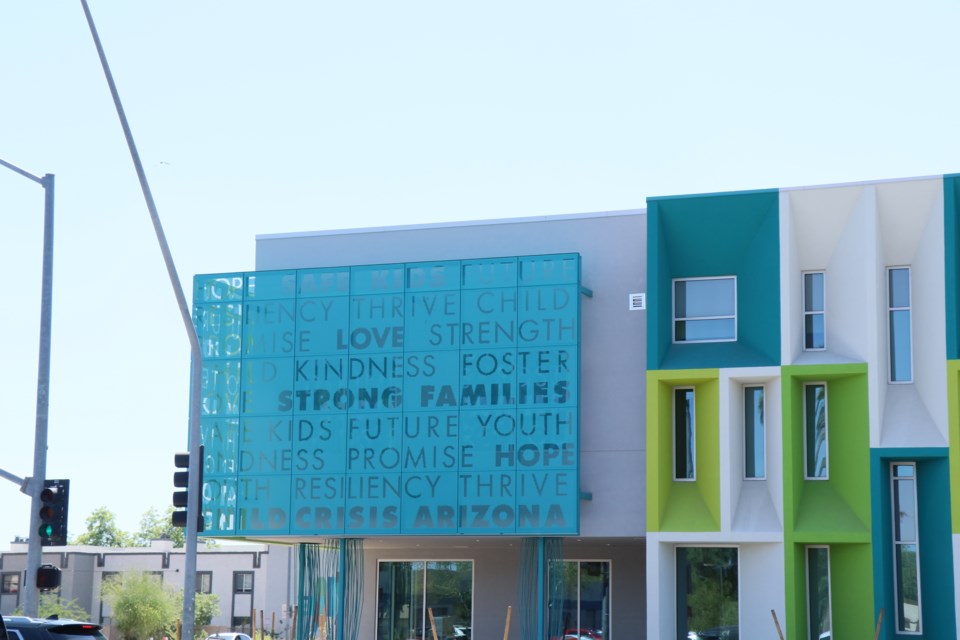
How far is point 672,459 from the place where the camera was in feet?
106

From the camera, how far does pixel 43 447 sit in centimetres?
2302

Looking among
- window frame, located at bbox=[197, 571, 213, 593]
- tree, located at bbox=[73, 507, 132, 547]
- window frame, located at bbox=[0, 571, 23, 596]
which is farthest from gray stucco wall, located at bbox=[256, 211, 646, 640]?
tree, located at bbox=[73, 507, 132, 547]

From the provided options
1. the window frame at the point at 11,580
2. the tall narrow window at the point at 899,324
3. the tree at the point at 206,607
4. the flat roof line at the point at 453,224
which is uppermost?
the flat roof line at the point at 453,224

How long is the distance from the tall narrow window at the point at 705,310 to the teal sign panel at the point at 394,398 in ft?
8.48

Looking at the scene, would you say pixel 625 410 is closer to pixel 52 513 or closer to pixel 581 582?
pixel 581 582

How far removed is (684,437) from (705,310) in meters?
3.10

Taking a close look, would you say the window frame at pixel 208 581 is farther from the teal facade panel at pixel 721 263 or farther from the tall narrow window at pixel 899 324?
the tall narrow window at pixel 899 324

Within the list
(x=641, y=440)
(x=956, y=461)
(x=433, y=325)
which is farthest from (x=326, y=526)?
(x=956, y=461)

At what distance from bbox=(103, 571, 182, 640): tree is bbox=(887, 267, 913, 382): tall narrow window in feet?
152

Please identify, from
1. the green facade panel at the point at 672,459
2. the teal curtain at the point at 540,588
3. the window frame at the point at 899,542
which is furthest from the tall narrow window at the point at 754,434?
the teal curtain at the point at 540,588

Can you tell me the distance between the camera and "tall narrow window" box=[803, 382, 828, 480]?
3130 cm

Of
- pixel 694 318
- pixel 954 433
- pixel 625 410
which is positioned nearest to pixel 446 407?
pixel 625 410

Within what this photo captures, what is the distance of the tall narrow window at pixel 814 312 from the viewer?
31.8 meters

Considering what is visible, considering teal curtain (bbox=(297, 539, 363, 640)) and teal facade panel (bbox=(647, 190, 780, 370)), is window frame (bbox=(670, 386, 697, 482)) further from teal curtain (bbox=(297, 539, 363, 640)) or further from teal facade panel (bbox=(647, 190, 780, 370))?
teal curtain (bbox=(297, 539, 363, 640))
